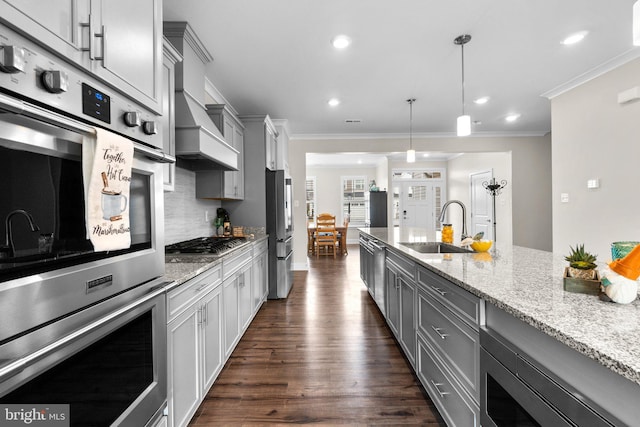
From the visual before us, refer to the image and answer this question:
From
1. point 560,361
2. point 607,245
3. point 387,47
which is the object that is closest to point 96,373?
point 560,361

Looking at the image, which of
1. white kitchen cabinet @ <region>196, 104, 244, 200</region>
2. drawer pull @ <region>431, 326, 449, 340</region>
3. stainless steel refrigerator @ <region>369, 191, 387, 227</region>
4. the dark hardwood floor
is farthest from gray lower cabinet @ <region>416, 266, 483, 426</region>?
stainless steel refrigerator @ <region>369, 191, 387, 227</region>

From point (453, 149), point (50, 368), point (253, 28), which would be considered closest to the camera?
point (50, 368)

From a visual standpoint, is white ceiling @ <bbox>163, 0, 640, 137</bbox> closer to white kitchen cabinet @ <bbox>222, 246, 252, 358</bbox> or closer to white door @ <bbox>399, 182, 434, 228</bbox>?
white kitchen cabinet @ <bbox>222, 246, 252, 358</bbox>

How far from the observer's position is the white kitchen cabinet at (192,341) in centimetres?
138

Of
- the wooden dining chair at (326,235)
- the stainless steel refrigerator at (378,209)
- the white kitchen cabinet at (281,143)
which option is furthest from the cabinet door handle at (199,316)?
the stainless steel refrigerator at (378,209)

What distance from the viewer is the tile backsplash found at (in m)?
2.62

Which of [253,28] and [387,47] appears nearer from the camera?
[253,28]

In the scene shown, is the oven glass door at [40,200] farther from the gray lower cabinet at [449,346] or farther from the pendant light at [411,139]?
the pendant light at [411,139]

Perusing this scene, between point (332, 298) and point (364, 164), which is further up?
point (364, 164)

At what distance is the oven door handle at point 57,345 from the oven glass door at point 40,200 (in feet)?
0.56

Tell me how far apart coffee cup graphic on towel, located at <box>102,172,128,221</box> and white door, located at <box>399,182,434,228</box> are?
8.90 metres

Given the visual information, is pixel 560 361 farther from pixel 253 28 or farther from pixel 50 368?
pixel 253 28

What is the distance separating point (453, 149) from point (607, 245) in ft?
10.2

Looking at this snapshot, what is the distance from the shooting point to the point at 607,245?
351 cm
